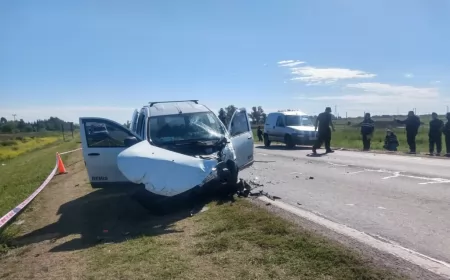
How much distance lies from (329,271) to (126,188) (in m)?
5.00

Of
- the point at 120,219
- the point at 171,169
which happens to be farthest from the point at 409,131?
the point at 120,219

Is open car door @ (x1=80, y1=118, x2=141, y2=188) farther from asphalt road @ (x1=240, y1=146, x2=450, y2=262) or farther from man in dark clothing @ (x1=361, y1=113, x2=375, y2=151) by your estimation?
man in dark clothing @ (x1=361, y1=113, x2=375, y2=151)

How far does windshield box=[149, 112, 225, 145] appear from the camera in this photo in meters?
8.88

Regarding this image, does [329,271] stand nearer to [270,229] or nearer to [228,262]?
[228,262]

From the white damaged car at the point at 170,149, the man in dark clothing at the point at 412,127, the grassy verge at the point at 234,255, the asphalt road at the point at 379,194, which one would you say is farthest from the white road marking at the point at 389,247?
the man in dark clothing at the point at 412,127

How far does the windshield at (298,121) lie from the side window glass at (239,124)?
14.6m

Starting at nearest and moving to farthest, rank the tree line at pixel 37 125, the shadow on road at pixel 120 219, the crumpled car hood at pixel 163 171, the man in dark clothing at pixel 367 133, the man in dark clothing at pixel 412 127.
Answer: the shadow on road at pixel 120 219
the crumpled car hood at pixel 163 171
the man in dark clothing at pixel 412 127
the man in dark clothing at pixel 367 133
the tree line at pixel 37 125

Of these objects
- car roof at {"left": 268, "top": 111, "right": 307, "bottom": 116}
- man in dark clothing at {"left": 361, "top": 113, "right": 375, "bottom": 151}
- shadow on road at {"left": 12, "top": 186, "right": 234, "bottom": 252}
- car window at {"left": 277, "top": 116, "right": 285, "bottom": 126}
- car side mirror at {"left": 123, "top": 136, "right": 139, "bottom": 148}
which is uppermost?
car roof at {"left": 268, "top": 111, "right": 307, "bottom": 116}

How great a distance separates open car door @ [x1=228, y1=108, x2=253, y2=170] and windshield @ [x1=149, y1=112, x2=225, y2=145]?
1.26 feet

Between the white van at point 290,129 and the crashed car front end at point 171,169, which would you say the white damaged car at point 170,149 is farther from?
the white van at point 290,129

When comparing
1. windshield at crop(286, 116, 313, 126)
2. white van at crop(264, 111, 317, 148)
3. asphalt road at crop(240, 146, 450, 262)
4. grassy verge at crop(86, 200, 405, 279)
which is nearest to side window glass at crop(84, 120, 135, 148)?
grassy verge at crop(86, 200, 405, 279)

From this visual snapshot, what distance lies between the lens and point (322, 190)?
9.20 metres

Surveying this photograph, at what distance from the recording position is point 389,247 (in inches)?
187

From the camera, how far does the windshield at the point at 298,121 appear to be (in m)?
25.1
